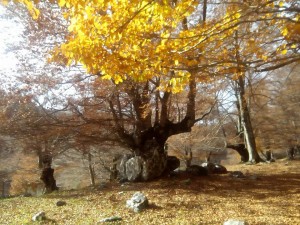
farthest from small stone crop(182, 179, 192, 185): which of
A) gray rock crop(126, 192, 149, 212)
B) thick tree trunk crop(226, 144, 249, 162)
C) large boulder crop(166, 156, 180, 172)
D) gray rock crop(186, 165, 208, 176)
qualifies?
thick tree trunk crop(226, 144, 249, 162)

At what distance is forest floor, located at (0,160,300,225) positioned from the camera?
269 inches

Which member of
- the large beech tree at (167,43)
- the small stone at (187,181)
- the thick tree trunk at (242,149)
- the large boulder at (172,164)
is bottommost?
the small stone at (187,181)

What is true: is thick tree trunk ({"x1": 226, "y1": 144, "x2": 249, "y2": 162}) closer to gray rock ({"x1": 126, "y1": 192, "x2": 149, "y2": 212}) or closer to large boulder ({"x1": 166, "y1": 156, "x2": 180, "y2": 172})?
large boulder ({"x1": 166, "y1": 156, "x2": 180, "y2": 172})

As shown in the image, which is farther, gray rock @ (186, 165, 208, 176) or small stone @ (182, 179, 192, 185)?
gray rock @ (186, 165, 208, 176)

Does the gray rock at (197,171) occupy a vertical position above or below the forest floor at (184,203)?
above

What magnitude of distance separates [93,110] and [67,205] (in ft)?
15.6

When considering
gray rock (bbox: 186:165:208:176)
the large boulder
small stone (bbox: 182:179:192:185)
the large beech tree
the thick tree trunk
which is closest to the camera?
the large beech tree

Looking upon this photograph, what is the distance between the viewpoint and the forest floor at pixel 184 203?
6.84 metres

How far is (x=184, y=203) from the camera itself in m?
8.02

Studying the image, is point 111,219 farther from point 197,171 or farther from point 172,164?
point 172,164

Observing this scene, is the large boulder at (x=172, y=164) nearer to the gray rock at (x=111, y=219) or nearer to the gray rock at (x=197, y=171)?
the gray rock at (x=197, y=171)

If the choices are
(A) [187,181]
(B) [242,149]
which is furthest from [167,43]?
(B) [242,149]

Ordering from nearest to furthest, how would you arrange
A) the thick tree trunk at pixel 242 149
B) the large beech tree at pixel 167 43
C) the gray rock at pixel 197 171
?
the large beech tree at pixel 167 43 < the gray rock at pixel 197 171 < the thick tree trunk at pixel 242 149

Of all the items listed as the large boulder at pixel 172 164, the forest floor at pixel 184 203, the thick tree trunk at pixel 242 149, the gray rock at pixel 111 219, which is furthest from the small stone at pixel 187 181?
the thick tree trunk at pixel 242 149
